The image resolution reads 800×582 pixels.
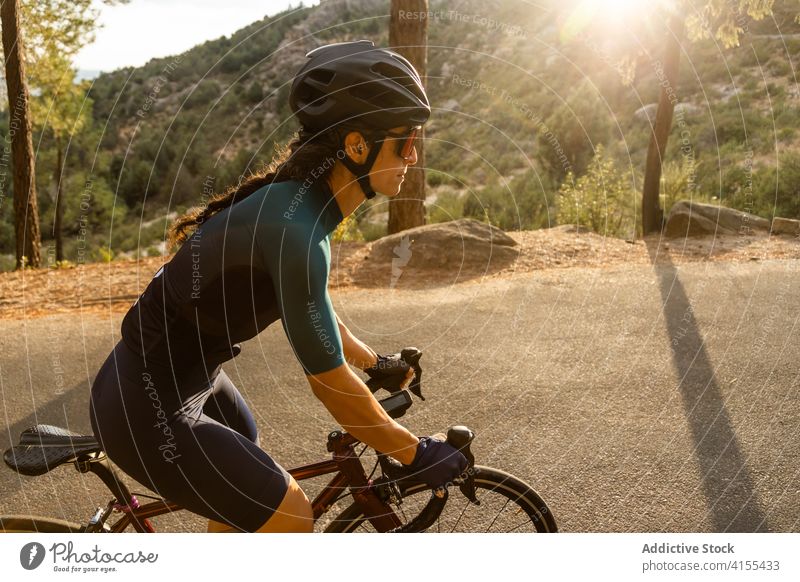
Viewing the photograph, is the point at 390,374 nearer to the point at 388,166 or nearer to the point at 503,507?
the point at 503,507

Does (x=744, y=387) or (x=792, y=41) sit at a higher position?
(x=792, y=41)

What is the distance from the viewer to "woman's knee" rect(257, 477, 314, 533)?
8.02 feet

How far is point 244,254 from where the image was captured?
92.0 inches

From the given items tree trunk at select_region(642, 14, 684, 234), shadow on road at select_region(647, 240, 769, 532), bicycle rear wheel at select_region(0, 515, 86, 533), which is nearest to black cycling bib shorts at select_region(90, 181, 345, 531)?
bicycle rear wheel at select_region(0, 515, 86, 533)

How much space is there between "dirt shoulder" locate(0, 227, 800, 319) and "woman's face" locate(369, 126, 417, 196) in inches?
260

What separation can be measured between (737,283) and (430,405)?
4.59 metres

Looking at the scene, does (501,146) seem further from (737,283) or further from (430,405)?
(430,405)

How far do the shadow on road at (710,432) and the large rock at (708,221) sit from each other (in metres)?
4.32

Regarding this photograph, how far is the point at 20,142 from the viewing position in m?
12.3

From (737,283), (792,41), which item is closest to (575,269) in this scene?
(737,283)

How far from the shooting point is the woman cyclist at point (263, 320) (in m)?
2.28

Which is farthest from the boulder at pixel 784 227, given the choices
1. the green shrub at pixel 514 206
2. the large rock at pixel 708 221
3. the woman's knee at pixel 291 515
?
the woman's knee at pixel 291 515

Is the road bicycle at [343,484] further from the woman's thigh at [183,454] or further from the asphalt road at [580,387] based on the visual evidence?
the asphalt road at [580,387]
